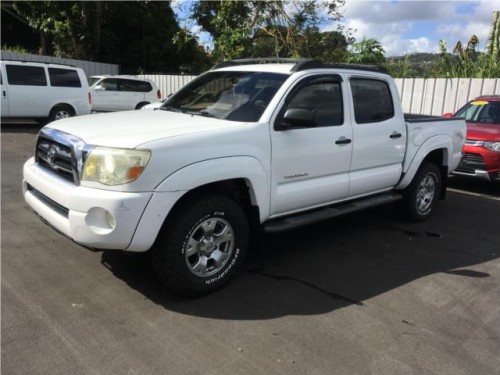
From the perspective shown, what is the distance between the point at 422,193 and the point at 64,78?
12.0 meters

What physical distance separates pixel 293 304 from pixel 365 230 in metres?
2.37

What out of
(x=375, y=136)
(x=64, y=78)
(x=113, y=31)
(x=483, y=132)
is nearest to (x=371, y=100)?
(x=375, y=136)

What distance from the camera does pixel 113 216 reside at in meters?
3.32

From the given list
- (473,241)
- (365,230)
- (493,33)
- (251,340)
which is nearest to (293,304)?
(251,340)

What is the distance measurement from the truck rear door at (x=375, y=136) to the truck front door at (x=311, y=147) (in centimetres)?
19

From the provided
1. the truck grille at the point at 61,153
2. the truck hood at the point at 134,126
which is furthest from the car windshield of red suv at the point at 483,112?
the truck grille at the point at 61,153

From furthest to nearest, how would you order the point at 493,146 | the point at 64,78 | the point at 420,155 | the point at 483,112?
the point at 64,78
the point at 483,112
the point at 493,146
the point at 420,155

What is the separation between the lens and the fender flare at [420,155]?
5.90 m

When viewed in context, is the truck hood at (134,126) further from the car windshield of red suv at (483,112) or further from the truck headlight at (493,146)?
the car windshield of red suv at (483,112)

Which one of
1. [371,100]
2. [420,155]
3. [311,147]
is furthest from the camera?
[420,155]

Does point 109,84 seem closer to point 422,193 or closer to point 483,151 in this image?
point 483,151

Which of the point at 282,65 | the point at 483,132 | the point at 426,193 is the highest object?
the point at 282,65

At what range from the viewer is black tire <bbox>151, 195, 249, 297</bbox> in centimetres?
361

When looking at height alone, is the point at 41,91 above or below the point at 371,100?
below
